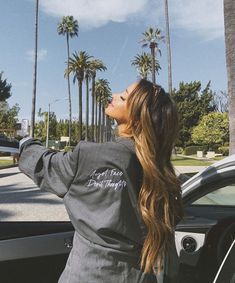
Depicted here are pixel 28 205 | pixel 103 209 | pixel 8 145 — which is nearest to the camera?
pixel 103 209

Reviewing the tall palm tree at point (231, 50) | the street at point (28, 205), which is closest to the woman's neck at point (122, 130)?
the street at point (28, 205)

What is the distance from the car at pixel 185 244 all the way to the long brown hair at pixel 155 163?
0.79 feet

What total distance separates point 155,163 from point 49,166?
0.42m

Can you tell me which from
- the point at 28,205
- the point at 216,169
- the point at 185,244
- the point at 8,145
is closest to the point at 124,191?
the point at 216,169

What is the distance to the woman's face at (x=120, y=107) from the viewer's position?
1.99 m

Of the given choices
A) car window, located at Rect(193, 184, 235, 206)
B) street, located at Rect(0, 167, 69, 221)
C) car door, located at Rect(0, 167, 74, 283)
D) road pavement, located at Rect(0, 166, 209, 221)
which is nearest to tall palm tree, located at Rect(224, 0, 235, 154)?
road pavement, located at Rect(0, 166, 209, 221)

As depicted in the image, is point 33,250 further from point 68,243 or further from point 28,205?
point 28,205

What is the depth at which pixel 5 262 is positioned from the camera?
99.0 inches

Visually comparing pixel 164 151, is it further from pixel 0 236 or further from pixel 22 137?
pixel 0 236

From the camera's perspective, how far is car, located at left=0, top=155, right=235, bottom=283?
92.1 inches

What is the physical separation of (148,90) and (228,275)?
3.25ft

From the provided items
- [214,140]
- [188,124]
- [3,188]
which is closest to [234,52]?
[3,188]

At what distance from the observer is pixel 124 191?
1.86 meters

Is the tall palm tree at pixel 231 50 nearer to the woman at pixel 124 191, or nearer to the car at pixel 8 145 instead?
the car at pixel 8 145
